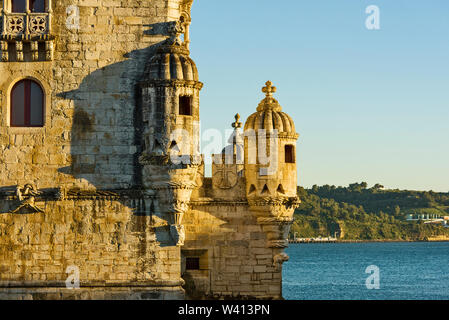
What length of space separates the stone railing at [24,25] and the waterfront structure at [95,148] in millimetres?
36

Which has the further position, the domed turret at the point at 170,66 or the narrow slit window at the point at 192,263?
the narrow slit window at the point at 192,263

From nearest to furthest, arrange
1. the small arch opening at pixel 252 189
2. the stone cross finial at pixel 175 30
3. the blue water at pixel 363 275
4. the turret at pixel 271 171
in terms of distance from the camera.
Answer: the stone cross finial at pixel 175 30, the turret at pixel 271 171, the small arch opening at pixel 252 189, the blue water at pixel 363 275

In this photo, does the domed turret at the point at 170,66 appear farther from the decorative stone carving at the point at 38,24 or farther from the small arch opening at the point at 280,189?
the small arch opening at the point at 280,189

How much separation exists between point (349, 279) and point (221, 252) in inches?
2921

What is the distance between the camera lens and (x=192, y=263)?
3697cm

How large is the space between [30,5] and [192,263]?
11.5 m

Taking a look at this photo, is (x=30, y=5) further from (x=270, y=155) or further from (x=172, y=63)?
(x=270, y=155)

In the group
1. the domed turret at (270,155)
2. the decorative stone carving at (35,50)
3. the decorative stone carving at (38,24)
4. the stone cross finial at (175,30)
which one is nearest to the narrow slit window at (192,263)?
the domed turret at (270,155)

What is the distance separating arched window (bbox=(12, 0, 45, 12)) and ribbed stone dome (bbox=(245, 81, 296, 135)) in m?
9.00

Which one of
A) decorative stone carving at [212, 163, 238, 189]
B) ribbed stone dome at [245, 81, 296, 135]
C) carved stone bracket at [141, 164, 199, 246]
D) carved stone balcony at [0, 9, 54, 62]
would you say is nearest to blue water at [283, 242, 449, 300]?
decorative stone carving at [212, 163, 238, 189]

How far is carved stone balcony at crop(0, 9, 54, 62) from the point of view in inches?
1341

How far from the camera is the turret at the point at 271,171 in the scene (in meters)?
36.4

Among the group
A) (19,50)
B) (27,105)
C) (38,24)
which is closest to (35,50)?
(19,50)

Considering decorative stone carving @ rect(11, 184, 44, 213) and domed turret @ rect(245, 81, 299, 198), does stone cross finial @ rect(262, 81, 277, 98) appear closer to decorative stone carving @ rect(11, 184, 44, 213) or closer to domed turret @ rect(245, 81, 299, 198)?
domed turret @ rect(245, 81, 299, 198)
